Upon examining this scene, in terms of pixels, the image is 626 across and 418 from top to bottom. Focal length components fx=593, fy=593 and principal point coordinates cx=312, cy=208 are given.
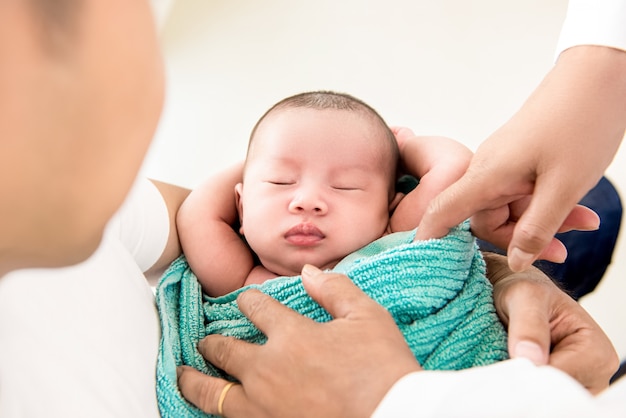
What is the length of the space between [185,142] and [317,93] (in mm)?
831

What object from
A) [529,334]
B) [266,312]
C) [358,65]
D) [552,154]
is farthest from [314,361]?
[358,65]

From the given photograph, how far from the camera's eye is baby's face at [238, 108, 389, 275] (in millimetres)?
867

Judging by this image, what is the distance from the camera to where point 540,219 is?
635 mm

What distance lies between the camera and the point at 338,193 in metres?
0.90

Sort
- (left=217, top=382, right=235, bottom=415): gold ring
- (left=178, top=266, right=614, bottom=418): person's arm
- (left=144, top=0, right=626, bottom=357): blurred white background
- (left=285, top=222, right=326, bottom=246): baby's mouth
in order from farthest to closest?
1. (left=144, top=0, right=626, bottom=357): blurred white background
2. (left=285, top=222, right=326, bottom=246): baby's mouth
3. (left=217, top=382, right=235, bottom=415): gold ring
4. (left=178, top=266, right=614, bottom=418): person's arm

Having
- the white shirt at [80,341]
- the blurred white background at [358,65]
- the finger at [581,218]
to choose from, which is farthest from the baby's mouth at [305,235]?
the blurred white background at [358,65]

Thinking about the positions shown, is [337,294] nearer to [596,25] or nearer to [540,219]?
[540,219]

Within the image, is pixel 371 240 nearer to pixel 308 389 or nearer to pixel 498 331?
pixel 498 331

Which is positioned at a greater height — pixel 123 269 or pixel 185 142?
pixel 123 269

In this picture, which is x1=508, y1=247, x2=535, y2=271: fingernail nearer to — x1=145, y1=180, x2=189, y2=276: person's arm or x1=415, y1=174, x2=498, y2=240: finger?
x1=415, y1=174, x2=498, y2=240: finger

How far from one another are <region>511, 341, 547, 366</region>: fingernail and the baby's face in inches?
12.9

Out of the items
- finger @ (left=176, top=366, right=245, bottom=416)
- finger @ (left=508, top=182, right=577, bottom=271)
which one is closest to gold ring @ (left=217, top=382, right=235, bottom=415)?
finger @ (left=176, top=366, right=245, bottom=416)

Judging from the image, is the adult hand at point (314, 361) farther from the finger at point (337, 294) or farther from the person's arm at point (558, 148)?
the person's arm at point (558, 148)

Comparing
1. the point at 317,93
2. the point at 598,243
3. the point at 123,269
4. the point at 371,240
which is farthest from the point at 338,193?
the point at 598,243
